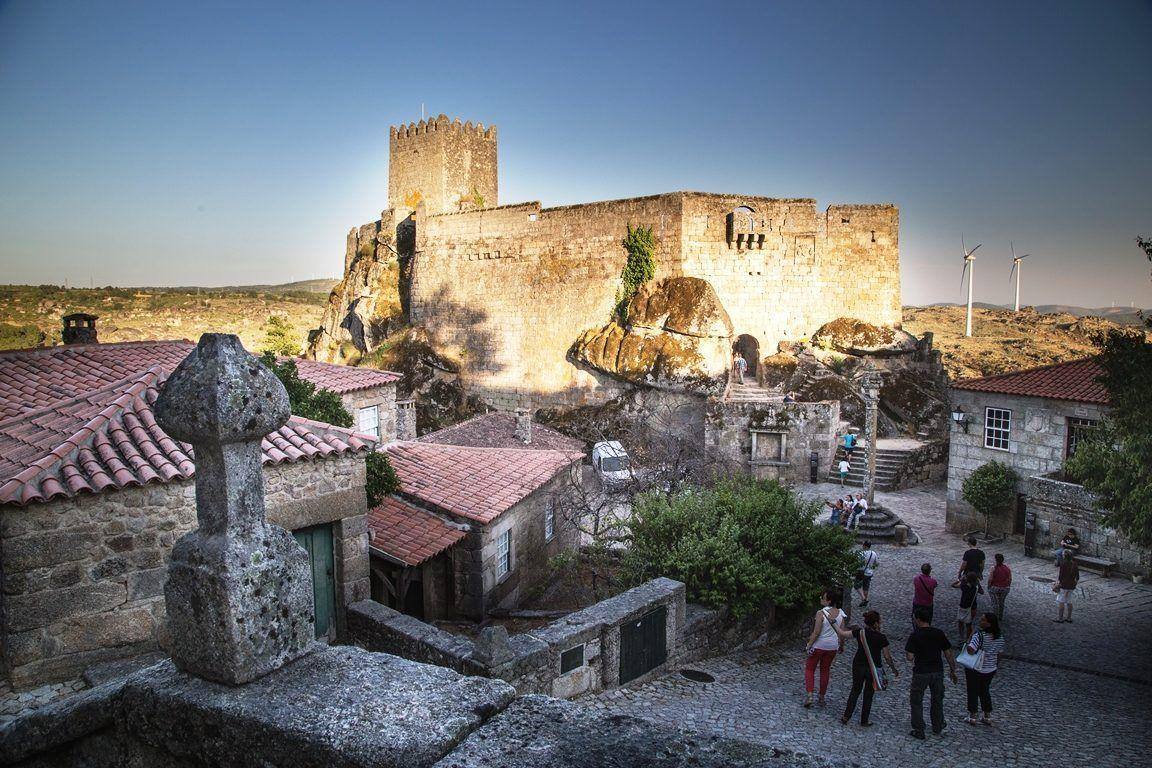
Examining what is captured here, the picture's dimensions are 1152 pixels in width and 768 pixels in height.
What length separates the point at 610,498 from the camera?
56.6 ft

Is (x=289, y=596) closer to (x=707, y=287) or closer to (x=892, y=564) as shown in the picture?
(x=892, y=564)

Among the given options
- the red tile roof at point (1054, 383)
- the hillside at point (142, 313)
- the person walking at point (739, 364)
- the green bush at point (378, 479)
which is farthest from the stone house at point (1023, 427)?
the hillside at point (142, 313)

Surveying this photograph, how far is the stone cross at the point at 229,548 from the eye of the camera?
251cm

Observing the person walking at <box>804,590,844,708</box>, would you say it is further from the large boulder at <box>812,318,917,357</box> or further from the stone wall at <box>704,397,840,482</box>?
the large boulder at <box>812,318,917,357</box>

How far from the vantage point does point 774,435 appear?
2484cm

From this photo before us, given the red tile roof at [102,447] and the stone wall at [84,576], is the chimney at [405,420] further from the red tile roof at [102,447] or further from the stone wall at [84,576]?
the stone wall at [84,576]

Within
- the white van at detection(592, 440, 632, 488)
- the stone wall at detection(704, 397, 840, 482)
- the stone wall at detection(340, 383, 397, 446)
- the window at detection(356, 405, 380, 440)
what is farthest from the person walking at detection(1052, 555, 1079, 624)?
the window at detection(356, 405, 380, 440)

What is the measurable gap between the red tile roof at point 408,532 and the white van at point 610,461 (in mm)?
9923

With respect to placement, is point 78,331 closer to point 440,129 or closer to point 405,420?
point 405,420

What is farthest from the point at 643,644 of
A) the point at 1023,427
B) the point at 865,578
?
the point at 1023,427

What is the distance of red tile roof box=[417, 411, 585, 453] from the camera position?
66.9 feet

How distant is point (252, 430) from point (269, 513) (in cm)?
608

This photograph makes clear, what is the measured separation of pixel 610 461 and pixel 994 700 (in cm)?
1553

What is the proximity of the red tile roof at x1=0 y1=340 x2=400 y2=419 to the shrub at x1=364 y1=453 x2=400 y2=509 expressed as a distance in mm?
3712
